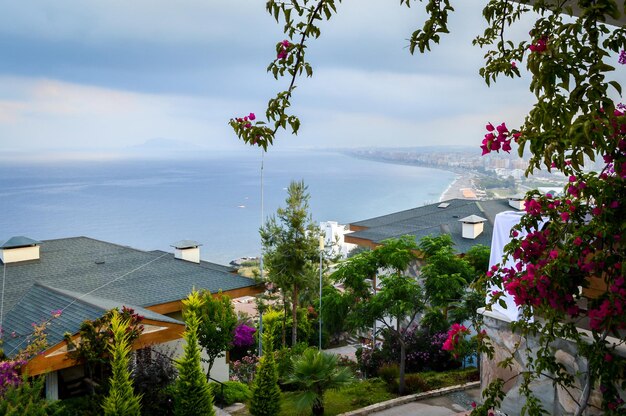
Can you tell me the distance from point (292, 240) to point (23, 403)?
888cm

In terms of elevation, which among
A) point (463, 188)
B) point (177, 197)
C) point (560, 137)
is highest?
point (560, 137)

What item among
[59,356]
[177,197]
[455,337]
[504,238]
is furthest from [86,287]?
[177,197]

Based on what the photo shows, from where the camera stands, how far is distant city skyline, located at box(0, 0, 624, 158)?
58875 mm

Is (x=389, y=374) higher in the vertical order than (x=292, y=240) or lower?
lower

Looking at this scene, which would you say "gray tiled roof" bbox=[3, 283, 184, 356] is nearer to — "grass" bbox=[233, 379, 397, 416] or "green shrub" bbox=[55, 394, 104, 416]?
"green shrub" bbox=[55, 394, 104, 416]

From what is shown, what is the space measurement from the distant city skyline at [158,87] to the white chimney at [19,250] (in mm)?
33150

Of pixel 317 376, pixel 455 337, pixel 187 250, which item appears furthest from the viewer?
pixel 187 250

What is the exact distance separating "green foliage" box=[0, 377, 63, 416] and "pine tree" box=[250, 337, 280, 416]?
2628 millimetres

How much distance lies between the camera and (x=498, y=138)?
8.69ft

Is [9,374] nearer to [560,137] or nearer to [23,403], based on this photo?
[23,403]

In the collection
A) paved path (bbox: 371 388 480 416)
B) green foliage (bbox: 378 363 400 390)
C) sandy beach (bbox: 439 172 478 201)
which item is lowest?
green foliage (bbox: 378 363 400 390)

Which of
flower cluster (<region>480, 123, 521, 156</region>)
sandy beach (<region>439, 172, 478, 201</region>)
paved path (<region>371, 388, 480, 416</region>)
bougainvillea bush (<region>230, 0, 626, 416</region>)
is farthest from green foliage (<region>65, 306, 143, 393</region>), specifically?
sandy beach (<region>439, 172, 478, 201</region>)

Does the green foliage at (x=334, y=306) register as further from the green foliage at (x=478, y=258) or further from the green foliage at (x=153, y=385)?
the green foliage at (x=153, y=385)

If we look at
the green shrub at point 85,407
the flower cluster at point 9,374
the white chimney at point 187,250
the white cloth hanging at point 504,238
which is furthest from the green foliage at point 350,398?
the white chimney at point 187,250
